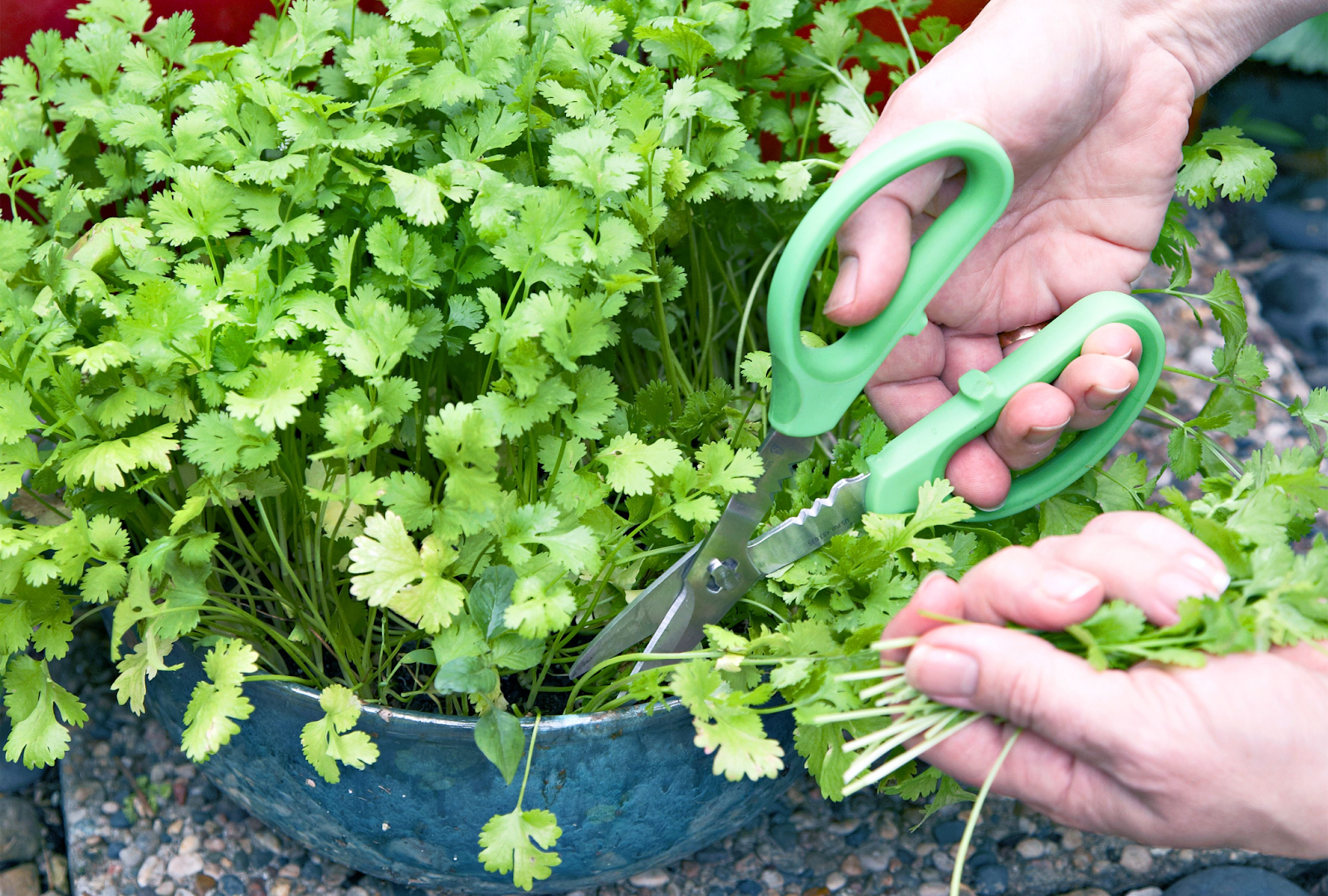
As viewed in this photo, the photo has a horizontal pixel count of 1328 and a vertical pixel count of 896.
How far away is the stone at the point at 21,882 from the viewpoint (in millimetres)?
957

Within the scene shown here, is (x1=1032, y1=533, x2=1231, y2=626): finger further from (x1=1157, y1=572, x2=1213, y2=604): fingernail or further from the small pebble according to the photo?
the small pebble

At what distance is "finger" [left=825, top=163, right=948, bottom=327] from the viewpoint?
730 mm

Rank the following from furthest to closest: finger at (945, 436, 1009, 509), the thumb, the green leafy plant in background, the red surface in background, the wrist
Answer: the red surface in background < the wrist < finger at (945, 436, 1009, 509) < the green leafy plant in background < the thumb

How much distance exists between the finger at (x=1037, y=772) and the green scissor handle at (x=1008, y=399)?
0.61 feet

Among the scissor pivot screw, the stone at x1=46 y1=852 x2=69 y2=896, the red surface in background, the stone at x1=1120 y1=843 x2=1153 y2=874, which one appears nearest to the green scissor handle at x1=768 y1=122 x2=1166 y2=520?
the scissor pivot screw

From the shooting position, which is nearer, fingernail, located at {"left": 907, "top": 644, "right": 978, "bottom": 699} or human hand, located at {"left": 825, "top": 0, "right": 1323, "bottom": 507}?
fingernail, located at {"left": 907, "top": 644, "right": 978, "bottom": 699}

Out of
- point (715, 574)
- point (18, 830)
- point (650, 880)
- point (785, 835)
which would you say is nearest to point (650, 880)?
point (650, 880)

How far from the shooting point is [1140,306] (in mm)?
775

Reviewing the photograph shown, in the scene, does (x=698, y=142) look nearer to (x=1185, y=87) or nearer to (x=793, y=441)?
(x=793, y=441)

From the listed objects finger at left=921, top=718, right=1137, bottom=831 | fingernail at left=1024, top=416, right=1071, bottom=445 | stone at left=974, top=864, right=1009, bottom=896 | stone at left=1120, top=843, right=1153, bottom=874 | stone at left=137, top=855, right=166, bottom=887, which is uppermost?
fingernail at left=1024, top=416, right=1071, bottom=445

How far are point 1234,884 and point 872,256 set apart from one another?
0.73 meters

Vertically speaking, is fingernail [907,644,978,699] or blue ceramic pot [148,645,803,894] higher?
fingernail [907,644,978,699]

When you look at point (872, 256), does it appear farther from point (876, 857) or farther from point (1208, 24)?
point (876, 857)

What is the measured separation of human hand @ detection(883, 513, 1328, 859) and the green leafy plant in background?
0.06 metres
